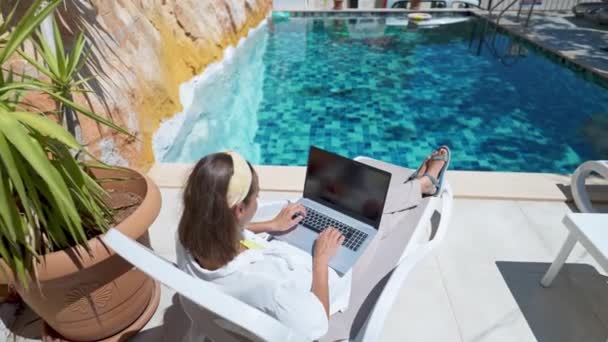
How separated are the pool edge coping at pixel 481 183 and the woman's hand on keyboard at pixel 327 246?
4.56 feet

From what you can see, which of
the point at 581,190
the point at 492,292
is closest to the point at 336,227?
the point at 492,292

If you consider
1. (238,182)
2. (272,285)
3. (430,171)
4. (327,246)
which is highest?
(238,182)

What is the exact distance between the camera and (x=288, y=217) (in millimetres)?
1883

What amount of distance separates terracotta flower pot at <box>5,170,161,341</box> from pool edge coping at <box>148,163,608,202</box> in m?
1.15

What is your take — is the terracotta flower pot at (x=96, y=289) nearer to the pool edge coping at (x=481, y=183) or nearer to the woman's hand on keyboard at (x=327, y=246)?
the woman's hand on keyboard at (x=327, y=246)

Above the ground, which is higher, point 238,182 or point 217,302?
point 238,182

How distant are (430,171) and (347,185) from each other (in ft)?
2.66

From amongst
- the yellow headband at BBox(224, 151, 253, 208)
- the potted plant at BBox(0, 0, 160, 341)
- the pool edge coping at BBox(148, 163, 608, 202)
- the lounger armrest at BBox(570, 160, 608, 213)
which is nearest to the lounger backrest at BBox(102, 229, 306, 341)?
the yellow headband at BBox(224, 151, 253, 208)

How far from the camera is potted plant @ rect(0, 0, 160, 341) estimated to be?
124 cm

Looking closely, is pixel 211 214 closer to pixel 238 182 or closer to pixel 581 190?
pixel 238 182

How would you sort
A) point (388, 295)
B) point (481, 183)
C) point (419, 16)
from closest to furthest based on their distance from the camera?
point (388, 295), point (481, 183), point (419, 16)

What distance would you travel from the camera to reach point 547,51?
8328 mm

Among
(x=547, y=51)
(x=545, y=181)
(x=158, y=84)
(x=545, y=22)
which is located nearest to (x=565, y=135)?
(x=545, y=181)

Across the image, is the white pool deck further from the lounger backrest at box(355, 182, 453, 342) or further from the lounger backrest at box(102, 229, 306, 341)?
the lounger backrest at box(102, 229, 306, 341)
